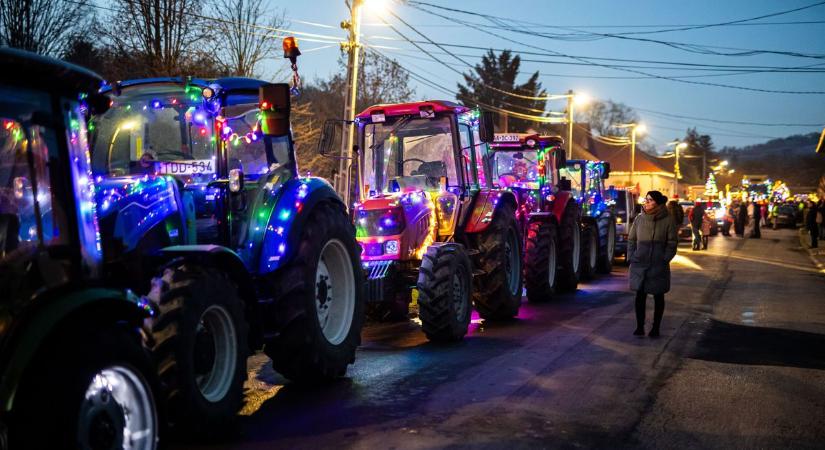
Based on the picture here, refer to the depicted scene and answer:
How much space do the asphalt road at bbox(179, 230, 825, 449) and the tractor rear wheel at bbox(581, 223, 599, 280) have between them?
19.6 feet

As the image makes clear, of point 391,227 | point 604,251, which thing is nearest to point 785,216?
point 604,251

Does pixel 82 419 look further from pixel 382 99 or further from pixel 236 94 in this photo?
pixel 382 99

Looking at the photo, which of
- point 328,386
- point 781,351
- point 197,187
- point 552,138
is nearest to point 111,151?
point 197,187

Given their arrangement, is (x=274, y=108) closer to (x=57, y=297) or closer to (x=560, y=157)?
(x=57, y=297)

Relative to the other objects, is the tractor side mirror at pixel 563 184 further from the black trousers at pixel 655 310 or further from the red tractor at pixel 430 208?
the black trousers at pixel 655 310

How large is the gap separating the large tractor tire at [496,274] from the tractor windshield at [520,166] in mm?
5310

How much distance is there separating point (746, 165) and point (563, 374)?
515 ft

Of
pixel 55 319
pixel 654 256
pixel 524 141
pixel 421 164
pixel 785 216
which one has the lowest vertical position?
pixel 785 216

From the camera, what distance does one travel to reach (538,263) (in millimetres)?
14461

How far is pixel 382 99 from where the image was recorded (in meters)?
40.3

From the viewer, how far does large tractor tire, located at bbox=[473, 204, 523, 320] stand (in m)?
11.8

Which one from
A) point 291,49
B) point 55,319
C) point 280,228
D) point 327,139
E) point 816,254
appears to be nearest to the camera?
point 55,319

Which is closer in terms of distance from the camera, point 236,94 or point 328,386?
point 236,94

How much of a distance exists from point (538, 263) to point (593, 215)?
24.1 ft
